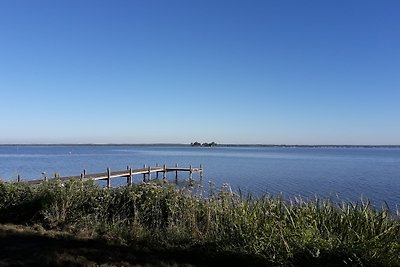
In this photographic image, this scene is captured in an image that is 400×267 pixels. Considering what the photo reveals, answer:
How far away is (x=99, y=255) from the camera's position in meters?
7.16

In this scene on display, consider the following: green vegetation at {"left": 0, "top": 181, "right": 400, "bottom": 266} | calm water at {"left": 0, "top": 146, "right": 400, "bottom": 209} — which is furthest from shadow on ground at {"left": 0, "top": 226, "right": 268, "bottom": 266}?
calm water at {"left": 0, "top": 146, "right": 400, "bottom": 209}

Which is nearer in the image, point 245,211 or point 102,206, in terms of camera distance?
point 245,211

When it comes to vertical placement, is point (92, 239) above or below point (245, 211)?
below

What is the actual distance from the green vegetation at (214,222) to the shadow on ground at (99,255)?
0.13 m

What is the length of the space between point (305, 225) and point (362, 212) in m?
1.19

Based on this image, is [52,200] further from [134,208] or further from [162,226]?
[162,226]

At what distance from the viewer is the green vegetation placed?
6.84 meters

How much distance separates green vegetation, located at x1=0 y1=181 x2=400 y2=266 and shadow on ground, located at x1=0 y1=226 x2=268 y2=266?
0.13 metres

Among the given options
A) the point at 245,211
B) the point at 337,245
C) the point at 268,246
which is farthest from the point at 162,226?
the point at 337,245

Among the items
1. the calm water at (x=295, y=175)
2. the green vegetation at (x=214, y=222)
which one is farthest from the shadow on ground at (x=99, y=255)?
the calm water at (x=295, y=175)

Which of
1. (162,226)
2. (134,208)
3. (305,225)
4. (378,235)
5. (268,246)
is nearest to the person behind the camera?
(378,235)

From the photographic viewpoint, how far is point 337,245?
6.80 metres

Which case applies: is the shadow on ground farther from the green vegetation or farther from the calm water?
the calm water

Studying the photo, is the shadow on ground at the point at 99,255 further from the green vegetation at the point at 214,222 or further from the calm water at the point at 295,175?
the calm water at the point at 295,175
